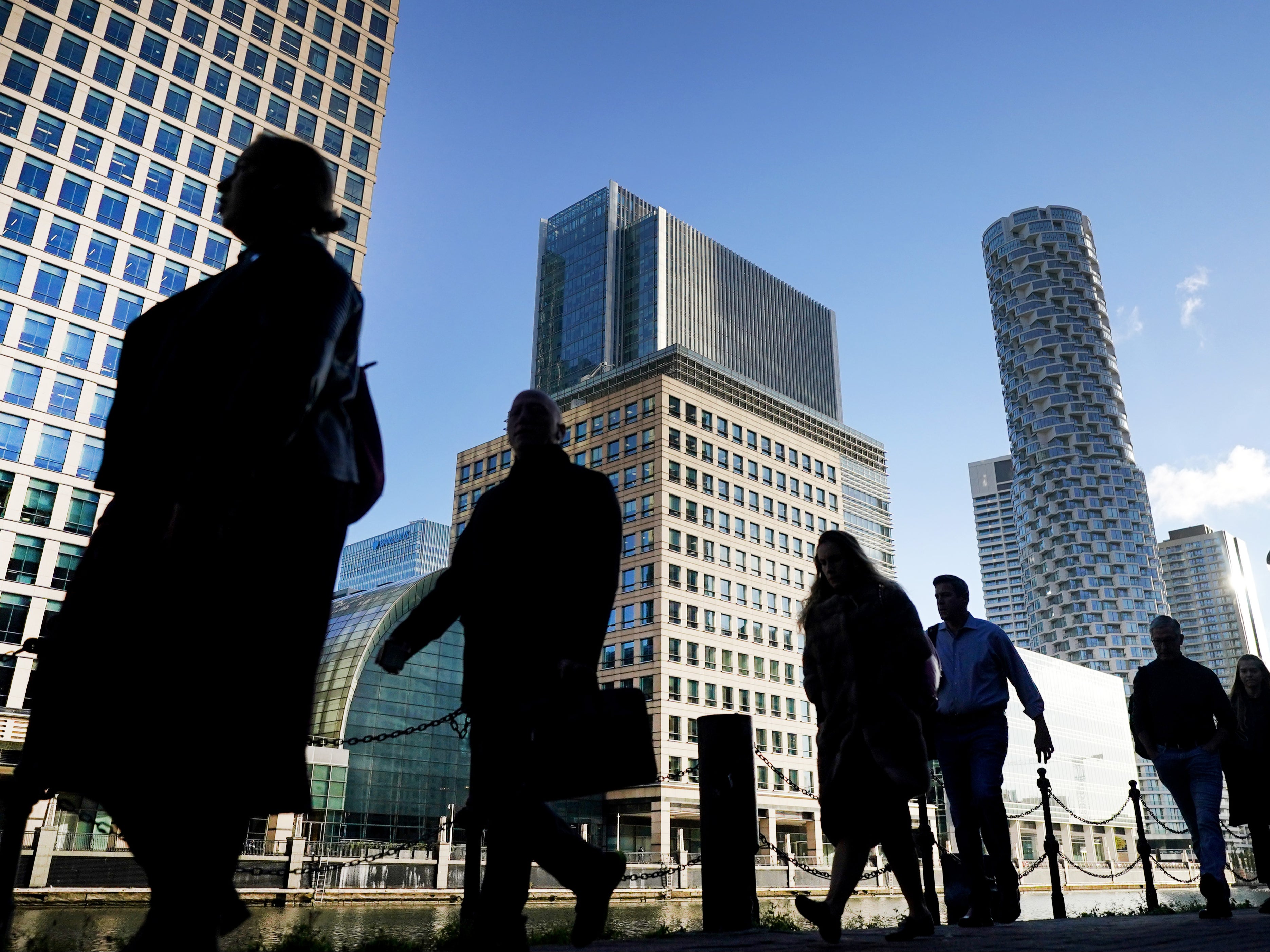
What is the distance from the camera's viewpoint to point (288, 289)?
7.61ft

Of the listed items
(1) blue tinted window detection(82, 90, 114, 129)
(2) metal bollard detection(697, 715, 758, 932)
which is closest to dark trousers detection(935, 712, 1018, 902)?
(2) metal bollard detection(697, 715, 758, 932)

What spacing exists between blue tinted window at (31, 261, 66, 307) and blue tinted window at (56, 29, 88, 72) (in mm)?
9627

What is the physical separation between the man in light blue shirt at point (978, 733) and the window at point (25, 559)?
3931cm

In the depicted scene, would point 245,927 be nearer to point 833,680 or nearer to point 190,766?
point 833,680

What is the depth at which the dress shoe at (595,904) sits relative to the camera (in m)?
3.00

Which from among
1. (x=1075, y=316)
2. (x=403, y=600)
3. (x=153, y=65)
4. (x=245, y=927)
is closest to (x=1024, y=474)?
(x=1075, y=316)

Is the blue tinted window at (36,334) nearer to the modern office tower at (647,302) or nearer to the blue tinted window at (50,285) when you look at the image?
the blue tinted window at (50,285)

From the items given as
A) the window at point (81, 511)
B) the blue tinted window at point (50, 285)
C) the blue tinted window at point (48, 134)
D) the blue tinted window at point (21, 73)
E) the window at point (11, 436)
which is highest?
the blue tinted window at point (21, 73)

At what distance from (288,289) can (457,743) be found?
172ft

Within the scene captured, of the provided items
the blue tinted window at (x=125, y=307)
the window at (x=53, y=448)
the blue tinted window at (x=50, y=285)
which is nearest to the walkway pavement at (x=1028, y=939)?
the window at (x=53, y=448)

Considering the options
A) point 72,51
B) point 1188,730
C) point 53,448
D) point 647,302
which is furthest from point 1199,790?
point 647,302

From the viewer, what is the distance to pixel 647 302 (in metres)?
106

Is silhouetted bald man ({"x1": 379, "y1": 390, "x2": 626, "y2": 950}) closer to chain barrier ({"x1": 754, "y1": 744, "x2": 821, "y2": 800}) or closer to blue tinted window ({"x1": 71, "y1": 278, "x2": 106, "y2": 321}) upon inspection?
chain barrier ({"x1": 754, "y1": 744, "x2": 821, "y2": 800})

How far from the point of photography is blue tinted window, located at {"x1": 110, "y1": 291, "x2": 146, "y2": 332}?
41.0m
